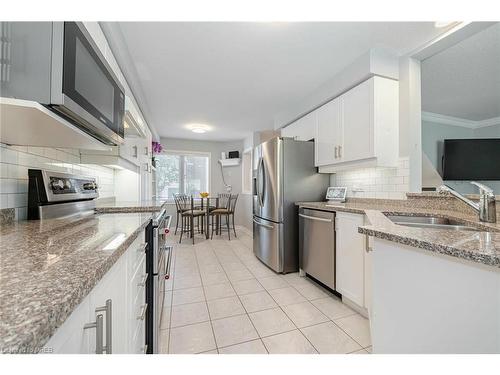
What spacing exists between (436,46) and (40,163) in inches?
121

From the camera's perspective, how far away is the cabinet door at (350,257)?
1.79m

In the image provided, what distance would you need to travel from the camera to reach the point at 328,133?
8.48 ft

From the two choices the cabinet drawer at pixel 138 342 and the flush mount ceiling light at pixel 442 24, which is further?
the flush mount ceiling light at pixel 442 24

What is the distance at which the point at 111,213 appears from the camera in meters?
1.59

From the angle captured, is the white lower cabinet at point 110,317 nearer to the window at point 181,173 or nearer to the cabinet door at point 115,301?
the cabinet door at point 115,301

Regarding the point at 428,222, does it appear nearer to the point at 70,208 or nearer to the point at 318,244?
the point at 318,244

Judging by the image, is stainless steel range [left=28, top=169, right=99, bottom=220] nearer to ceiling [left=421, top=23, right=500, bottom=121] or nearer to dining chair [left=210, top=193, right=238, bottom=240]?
dining chair [left=210, top=193, right=238, bottom=240]

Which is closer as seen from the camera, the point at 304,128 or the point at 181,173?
the point at 304,128

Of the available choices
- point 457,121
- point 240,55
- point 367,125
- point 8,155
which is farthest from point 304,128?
point 457,121

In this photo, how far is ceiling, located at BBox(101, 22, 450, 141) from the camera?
176 cm

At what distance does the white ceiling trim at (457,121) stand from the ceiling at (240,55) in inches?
96.3

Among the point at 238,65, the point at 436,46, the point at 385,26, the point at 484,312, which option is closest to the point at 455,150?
the point at 436,46

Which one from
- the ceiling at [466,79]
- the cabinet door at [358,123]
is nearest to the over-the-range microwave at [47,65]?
the cabinet door at [358,123]

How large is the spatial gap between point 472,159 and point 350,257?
9.99 feet
